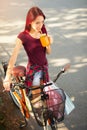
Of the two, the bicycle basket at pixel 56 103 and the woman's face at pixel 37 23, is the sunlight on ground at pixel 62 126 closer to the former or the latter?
the bicycle basket at pixel 56 103

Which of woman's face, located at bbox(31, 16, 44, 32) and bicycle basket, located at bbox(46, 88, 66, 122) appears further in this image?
woman's face, located at bbox(31, 16, 44, 32)

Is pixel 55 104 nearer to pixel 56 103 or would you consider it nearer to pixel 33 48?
pixel 56 103

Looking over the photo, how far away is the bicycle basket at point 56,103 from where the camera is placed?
474 centimetres

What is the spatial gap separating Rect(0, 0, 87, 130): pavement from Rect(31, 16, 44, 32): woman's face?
212 centimetres

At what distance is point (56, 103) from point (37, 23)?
1.23 meters

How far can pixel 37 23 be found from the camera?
491cm

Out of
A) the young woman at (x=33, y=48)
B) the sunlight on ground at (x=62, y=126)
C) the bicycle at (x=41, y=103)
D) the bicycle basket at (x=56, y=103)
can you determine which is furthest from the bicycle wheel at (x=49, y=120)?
the sunlight on ground at (x=62, y=126)

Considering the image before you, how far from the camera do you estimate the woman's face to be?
16.0 feet

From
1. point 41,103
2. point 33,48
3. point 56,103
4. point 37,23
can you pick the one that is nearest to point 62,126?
point 41,103

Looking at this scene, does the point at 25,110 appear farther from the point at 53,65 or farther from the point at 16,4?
the point at 16,4

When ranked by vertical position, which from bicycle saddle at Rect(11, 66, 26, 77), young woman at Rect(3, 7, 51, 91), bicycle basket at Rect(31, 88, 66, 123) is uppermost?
young woman at Rect(3, 7, 51, 91)

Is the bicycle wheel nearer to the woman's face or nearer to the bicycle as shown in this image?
the bicycle

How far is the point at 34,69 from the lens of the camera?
17.6 feet

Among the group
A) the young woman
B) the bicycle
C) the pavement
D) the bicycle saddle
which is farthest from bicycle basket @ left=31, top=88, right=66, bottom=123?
the pavement
